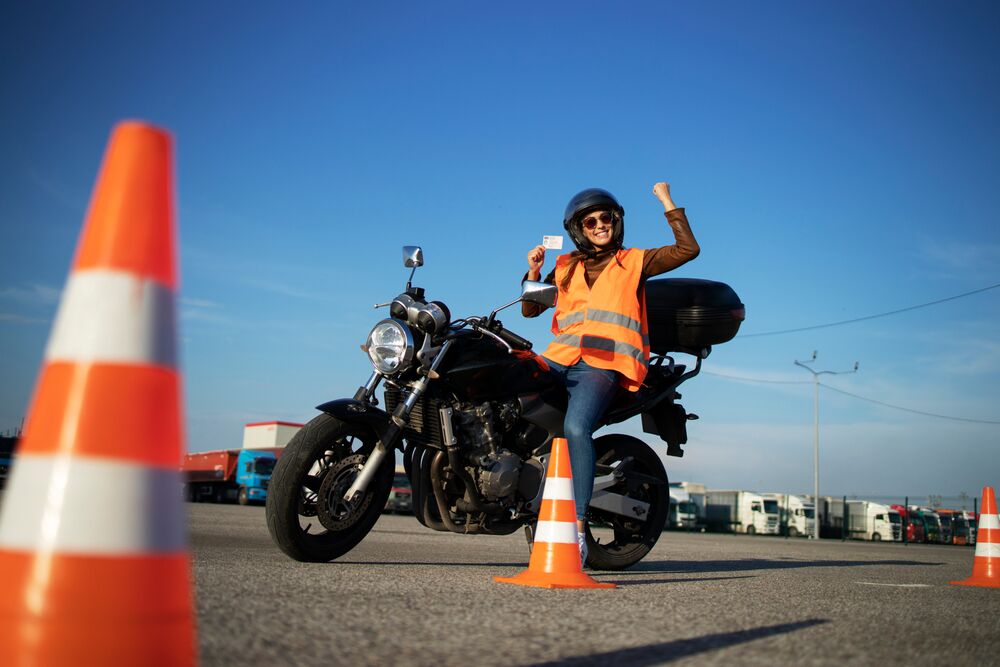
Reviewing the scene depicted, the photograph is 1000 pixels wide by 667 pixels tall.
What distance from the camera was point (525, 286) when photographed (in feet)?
15.8

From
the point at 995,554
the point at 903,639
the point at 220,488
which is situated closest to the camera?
the point at 903,639

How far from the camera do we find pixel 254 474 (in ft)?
124

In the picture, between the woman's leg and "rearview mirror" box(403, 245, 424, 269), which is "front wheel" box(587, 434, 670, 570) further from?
"rearview mirror" box(403, 245, 424, 269)

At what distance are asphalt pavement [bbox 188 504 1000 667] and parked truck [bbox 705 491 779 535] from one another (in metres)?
42.0

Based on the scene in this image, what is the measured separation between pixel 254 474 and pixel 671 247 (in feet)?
115

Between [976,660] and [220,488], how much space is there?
146ft

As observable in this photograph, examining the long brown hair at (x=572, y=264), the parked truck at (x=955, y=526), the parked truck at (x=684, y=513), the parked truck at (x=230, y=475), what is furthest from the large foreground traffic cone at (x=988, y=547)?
the parked truck at (x=684, y=513)

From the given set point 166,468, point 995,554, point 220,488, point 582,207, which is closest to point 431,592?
point 166,468

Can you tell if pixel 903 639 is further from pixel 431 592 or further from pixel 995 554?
pixel 995 554

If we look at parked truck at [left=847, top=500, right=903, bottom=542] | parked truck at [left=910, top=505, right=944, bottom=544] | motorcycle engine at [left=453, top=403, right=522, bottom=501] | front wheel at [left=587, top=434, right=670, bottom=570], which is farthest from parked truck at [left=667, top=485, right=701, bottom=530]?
motorcycle engine at [left=453, top=403, right=522, bottom=501]

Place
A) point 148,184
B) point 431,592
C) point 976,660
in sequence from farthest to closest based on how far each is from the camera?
point 431,592 → point 976,660 → point 148,184

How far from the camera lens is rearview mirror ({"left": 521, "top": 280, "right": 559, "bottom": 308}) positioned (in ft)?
15.6

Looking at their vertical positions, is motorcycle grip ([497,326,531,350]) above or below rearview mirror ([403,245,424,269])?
below

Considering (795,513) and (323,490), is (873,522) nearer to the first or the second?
(795,513)
